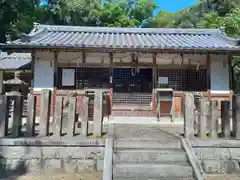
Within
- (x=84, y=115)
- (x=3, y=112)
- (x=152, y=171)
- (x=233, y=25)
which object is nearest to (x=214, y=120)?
(x=152, y=171)

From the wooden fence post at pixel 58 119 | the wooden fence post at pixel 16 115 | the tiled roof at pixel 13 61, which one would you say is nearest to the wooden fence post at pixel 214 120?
the wooden fence post at pixel 58 119

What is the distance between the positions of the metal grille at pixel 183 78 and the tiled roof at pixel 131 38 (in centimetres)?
108

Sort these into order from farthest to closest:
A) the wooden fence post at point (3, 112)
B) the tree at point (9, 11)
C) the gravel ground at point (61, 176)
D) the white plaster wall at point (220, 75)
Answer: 1. the tree at point (9, 11)
2. the white plaster wall at point (220, 75)
3. the wooden fence post at point (3, 112)
4. the gravel ground at point (61, 176)

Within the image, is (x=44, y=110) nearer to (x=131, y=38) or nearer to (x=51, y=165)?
(x=51, y=165)

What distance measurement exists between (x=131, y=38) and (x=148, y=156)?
808cm

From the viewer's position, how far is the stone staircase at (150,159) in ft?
15.4

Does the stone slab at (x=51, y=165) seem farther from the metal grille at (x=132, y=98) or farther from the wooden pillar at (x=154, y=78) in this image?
the metal grille at (x=132, y=98)

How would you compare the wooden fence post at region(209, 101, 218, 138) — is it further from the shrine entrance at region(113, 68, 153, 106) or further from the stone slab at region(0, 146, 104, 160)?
the shrine entrance at region(113, 68, 153, 106)

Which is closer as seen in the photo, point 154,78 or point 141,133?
point 141,133

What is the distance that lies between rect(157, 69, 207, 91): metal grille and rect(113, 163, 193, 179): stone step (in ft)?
21.3

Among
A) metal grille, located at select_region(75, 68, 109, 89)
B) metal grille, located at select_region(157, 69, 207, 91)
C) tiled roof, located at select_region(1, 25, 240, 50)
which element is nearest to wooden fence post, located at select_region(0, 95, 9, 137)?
tiled roof, located at select_region(1, 25, 240, 50)

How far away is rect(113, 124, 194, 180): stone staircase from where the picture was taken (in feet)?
15.4

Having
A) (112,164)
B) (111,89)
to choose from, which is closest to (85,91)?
(111,89)

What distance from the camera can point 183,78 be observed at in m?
11.0
